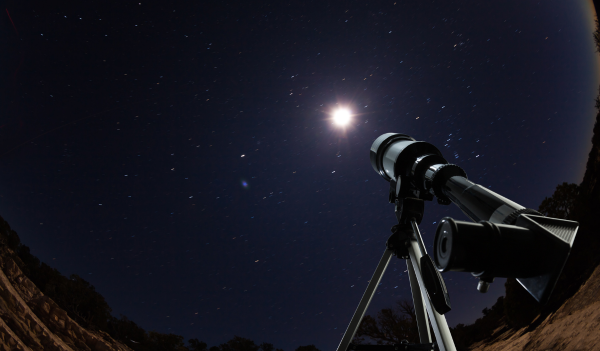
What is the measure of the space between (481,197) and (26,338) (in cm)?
1429

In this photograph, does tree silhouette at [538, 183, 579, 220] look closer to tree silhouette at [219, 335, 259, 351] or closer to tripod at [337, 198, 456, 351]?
tripod at [337, 198, 456, 351]

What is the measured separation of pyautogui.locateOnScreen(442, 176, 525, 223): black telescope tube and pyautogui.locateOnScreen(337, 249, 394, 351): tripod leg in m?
1.12

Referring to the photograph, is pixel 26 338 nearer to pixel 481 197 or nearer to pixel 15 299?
pixel 15 299

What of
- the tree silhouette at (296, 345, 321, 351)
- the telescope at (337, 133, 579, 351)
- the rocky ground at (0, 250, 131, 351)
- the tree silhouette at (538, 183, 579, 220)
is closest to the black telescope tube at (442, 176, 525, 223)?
the telescope at (337, 133, 579, 351)

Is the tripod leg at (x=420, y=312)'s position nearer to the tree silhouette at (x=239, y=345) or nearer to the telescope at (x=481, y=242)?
the telescope at (x=481, y=242)

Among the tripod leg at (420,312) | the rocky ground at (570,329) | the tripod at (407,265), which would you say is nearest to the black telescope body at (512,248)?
the tripod at (407,265)

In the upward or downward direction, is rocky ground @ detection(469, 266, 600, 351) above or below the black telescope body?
above

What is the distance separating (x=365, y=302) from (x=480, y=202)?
150cm

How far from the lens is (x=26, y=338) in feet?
30.5

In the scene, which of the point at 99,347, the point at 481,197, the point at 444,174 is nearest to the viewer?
the point at 481,197

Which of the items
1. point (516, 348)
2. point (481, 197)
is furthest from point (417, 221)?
point (516, 348)

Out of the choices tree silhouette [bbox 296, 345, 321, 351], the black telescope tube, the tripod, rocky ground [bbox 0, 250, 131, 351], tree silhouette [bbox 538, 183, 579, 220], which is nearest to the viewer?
the black telescope tube

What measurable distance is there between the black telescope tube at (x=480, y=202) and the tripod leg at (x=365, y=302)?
112cm

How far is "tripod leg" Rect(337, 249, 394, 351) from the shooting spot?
7.00ft
